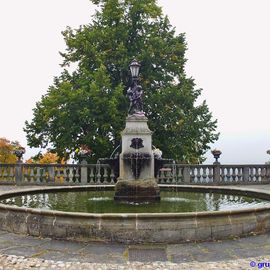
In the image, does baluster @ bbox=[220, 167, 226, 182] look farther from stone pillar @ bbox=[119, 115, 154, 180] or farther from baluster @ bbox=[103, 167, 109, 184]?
stone pillar @ bbox=[119, 115, 154, 180]

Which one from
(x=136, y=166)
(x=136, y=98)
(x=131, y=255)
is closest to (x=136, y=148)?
(x=136, y=166)

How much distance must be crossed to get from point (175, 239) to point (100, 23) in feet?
78.5

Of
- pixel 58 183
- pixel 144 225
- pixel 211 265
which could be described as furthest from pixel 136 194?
pixel 58 183

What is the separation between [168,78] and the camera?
2703cm

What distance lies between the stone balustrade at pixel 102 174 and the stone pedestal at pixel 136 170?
8.38 m

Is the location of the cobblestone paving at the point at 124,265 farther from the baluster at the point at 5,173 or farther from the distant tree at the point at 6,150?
the distant tree at the point at 6,150

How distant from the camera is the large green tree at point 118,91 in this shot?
926 inches

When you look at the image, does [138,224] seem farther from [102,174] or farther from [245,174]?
[245,174]

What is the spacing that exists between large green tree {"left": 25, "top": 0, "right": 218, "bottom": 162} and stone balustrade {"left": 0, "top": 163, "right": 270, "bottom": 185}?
3.43 m

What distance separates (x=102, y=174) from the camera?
20.7m

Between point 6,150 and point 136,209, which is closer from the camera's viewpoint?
point 136,209

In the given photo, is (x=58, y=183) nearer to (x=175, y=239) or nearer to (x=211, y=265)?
(x=175, y=239)

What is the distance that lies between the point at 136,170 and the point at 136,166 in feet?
0.38

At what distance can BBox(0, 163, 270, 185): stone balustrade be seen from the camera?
1961 cm
